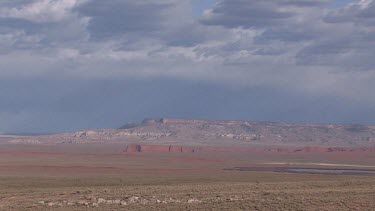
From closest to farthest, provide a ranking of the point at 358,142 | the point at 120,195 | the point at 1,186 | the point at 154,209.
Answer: the point at 154,209 → the point at 120,195 → the point at 1,186 → the point at 358,142

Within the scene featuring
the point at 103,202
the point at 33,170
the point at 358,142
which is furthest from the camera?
the point at 358,142

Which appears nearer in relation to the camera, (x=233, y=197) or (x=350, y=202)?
(x=350, y=202)

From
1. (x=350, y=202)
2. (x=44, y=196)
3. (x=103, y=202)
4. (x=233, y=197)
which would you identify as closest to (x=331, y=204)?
(x=350, y=202)

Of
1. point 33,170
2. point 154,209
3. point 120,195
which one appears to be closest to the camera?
point 154,209

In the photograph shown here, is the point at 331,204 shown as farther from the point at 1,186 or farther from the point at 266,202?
the point at 1,186

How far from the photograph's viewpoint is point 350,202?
3359 centimetres

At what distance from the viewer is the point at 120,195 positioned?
40.0 m

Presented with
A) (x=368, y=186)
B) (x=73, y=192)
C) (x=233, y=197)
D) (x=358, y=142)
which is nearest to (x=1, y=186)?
(x=73, y=192)

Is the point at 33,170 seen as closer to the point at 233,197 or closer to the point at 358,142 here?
the point at 233,197

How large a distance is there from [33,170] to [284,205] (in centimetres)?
4604

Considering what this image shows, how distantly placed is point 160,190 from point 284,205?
1193 cm

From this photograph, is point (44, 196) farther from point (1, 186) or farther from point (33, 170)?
point (33, 170)

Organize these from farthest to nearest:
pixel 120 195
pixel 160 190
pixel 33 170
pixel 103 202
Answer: pixel 33 170, pixel 160 190, pixel 120 195, pixel 103 202

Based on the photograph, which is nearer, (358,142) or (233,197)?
(233,197)
